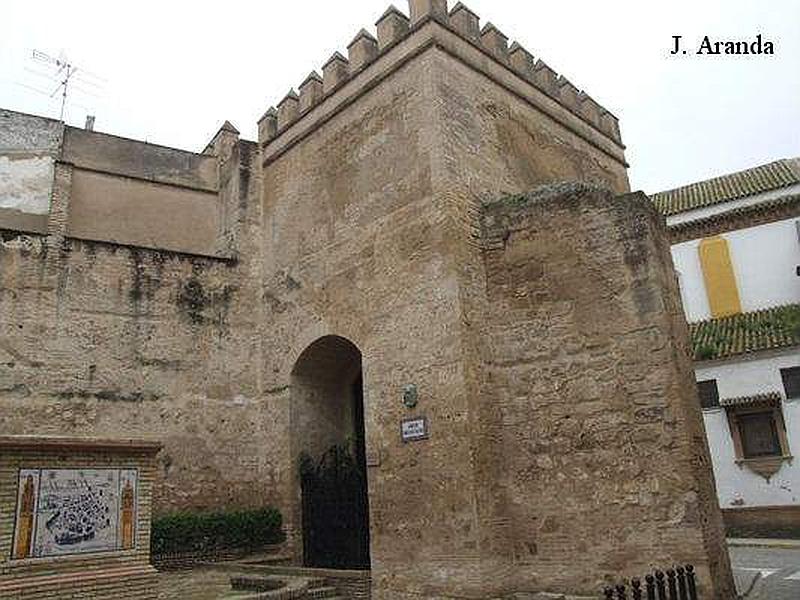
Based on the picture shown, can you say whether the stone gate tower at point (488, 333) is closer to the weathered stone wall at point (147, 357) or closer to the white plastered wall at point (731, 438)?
the weathered stone wall at point (147, 357)

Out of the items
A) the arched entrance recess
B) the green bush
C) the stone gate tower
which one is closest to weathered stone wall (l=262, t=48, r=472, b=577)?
the stone gate tower

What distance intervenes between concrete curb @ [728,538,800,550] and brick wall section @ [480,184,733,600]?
25.7 ft

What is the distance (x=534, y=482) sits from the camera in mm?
8375

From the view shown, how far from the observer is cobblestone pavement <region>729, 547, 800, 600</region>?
7895 mm

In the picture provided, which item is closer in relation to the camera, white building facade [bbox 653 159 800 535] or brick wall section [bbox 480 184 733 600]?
brick wall section [bbox 480 184 733 600]

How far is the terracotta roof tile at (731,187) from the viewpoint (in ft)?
62.9

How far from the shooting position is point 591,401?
322 inches

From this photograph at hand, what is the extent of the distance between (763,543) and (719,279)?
25.1ft

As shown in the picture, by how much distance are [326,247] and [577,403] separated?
4896mm

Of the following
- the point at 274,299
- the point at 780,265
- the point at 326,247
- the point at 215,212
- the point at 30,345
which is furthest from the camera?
the point at 780,265

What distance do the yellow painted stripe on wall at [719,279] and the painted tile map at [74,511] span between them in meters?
17.4

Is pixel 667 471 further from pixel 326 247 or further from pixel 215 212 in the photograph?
pixel 215 212

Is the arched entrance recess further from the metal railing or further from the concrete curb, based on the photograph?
the concrete curb

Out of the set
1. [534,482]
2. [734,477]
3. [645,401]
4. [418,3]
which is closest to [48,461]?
[534,482]
